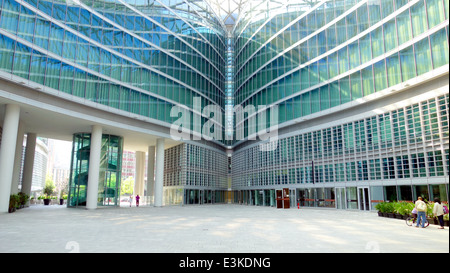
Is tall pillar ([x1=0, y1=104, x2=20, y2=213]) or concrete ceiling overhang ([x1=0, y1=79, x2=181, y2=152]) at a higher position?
concrete ceiling overhang ([x1=0, y1=79, x2=181, y2=152])

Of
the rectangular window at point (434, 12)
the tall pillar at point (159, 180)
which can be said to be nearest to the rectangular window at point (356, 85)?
the rectangular window at point (434, 12)

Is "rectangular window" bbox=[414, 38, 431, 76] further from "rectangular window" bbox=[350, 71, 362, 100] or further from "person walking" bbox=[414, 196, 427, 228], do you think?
"person walking" bbox=[414, 196, 427, 228]

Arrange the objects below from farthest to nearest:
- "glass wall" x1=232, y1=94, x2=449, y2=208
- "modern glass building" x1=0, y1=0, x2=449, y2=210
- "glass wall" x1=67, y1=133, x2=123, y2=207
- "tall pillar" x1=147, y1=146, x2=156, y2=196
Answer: "tall pillar" x1=147, y1=146, x2=156, y2=196 < "glass wall" x1=67, y1=133, x2=123, y2=207 < "modern glass building" x1=0, y1=0, x2=449, y2=210 < "glass wall" x1=232, y1=94, x2=449, y2=208

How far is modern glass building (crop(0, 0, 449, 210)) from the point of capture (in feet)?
82.0

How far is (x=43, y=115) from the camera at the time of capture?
29172mm

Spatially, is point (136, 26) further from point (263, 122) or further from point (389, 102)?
point (389, 102)

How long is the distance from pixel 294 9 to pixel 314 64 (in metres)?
8.90

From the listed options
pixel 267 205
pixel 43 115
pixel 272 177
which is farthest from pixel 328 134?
pixel 43 115

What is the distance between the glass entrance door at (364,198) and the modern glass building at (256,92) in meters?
0.13

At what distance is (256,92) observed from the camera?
157 feet

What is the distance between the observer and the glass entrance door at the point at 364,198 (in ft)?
97.1

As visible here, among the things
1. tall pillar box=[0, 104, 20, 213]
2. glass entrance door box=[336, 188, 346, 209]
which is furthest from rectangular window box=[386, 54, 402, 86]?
tall pillar box=[0, 104, 20, 213]

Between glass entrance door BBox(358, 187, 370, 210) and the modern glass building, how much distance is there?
13 centimetres

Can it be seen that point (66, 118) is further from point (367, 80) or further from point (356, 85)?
point (367, 80)
